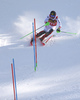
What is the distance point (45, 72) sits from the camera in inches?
117

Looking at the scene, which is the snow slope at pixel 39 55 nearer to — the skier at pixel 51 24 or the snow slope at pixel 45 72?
the snow slope at pixel 45 72

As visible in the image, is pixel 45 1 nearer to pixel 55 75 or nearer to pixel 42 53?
pixel 42 53

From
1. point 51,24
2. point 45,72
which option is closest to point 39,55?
point 45,72

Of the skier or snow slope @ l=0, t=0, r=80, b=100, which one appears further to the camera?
the skier

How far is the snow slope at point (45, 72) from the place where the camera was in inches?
94.5

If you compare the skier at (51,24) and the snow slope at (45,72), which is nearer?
the snow slope at (45,72)

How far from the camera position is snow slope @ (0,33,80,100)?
2.40 metres

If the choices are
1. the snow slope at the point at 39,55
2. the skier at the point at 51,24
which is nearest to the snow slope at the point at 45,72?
the snow slope at the point at 39,55

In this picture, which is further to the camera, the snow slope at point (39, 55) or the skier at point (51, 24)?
the skier at point (51, 24)

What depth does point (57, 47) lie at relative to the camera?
385cm

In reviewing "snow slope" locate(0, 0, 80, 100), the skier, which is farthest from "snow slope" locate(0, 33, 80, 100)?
the skier

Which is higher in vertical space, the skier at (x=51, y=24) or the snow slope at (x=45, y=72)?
the skier at (x=51, y=24)

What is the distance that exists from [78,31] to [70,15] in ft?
3.53

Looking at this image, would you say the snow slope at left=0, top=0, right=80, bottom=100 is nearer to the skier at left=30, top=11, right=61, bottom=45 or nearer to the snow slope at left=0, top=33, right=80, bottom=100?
the snow slope at left=0, top=33, right=80, bottom=100
